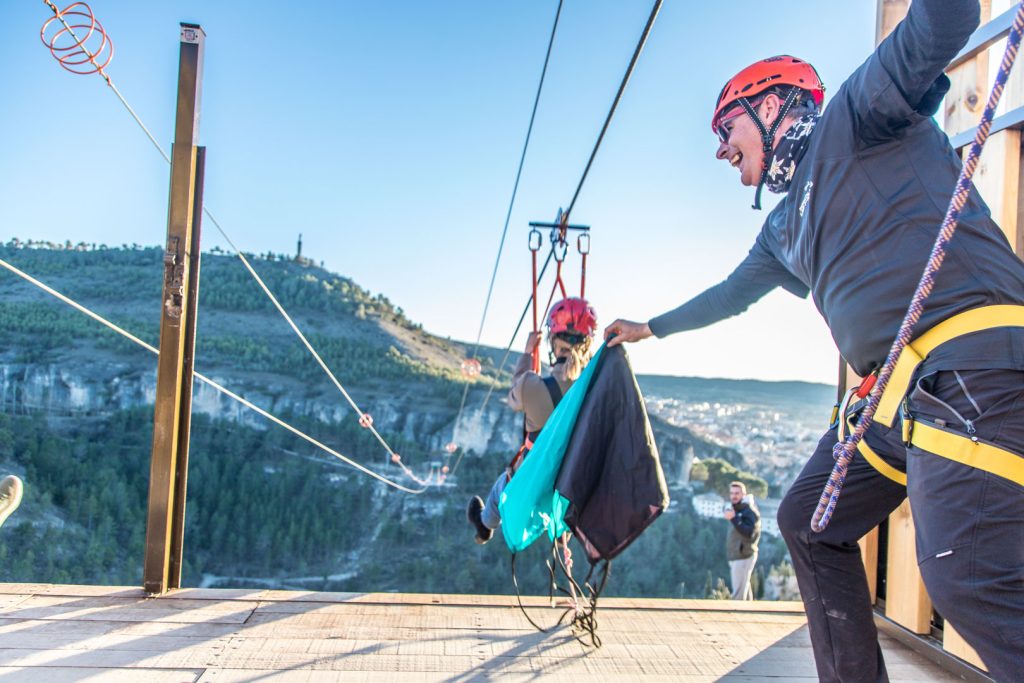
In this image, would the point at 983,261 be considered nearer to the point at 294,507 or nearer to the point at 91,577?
the point at 91,577

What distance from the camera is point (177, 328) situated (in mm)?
3141

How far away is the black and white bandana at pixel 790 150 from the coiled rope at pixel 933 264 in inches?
13.7

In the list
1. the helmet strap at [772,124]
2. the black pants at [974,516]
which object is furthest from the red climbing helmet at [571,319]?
the black pants at [974,516]

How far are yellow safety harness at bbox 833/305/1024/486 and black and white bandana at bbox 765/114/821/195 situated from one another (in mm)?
439

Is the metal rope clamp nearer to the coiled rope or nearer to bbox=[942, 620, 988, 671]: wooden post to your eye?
the coiled rope

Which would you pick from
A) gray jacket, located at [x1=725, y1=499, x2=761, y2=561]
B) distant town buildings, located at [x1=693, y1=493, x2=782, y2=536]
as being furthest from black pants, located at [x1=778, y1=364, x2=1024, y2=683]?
distant town buildings, located at [x1=693, y1=493, x2=782, y2=536]

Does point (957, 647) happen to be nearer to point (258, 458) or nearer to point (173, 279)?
point (173, 279)

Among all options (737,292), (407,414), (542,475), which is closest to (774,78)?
(737,292)

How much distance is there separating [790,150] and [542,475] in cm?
130

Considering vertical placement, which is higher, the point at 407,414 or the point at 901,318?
the point at 901,318

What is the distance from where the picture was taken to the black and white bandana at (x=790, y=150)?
160 cm

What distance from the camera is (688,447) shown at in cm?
5228

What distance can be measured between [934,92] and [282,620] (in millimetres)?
2396

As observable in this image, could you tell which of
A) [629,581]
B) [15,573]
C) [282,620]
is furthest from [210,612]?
[629,581]
